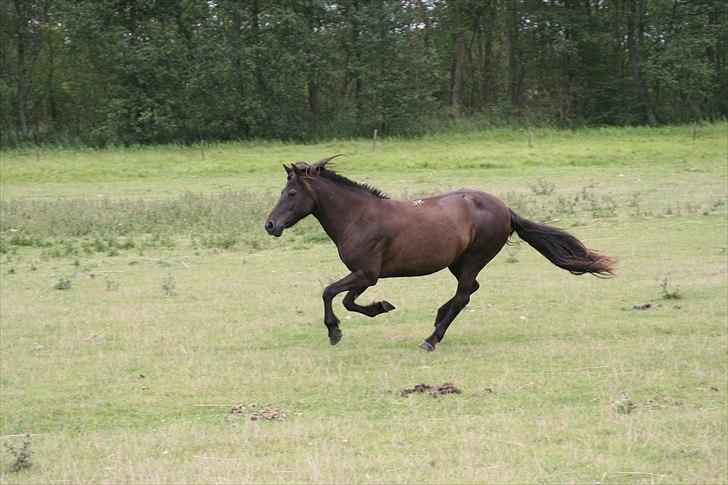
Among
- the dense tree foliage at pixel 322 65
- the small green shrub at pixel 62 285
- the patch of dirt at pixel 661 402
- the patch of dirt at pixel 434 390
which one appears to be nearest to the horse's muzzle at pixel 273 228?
the patch of dirt at pixel 434 390

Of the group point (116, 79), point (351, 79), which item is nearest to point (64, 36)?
point (116, 79)

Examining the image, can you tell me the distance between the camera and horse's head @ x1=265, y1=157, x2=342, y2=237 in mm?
10570

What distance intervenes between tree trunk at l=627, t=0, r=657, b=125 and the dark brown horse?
1559 inches

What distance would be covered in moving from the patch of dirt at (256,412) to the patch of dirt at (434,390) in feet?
3.83

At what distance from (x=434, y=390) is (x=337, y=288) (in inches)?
87.2

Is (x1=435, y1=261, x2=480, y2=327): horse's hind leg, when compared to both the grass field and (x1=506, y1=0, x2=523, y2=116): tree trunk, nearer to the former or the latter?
the grass field

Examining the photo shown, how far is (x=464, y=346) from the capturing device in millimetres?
10688

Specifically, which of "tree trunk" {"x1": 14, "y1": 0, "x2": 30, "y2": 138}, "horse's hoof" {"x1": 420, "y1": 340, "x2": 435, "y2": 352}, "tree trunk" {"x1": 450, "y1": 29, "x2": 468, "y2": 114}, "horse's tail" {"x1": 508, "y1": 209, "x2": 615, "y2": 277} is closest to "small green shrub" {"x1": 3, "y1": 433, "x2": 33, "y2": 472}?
"horse's hoof" {"x1": 420, "y1": 340, "x2": 435, "y2": 352}

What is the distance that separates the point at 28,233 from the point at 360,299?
10.3 meters

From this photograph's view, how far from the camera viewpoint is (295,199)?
10.7 meters

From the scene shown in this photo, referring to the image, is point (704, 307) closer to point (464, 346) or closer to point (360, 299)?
point (464, 346)

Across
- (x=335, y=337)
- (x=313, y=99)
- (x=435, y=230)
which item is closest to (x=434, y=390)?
(x=335, y=337)

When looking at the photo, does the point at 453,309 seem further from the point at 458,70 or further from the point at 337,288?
the point at 458,70

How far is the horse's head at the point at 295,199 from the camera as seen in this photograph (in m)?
10.6
